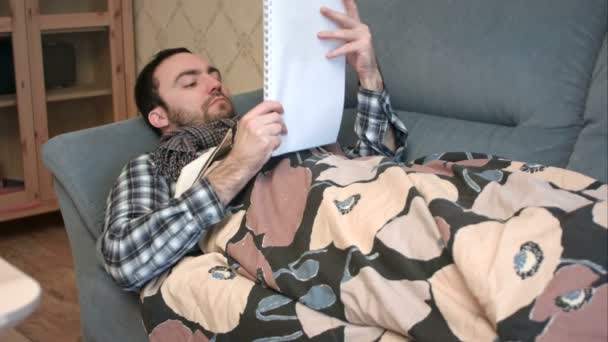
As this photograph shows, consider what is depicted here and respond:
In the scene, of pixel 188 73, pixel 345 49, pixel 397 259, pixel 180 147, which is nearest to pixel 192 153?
pixel 180 147

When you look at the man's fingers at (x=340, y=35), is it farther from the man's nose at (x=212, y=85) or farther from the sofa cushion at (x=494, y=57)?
the man's nose at (x=212, y=85)

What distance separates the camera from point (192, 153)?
156 cm

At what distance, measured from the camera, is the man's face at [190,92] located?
1.73 metres

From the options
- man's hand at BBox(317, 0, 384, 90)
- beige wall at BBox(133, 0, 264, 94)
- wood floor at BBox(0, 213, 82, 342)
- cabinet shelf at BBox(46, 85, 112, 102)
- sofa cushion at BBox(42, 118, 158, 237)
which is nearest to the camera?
man's hand at BBox(317, 0, 384, 90)

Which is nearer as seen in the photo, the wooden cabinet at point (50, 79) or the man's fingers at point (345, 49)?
the man's fingers at point (345, 49)

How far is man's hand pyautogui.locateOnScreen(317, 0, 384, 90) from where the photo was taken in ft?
4.55

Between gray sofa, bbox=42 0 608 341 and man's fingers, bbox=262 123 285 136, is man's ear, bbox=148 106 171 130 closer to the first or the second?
gray sofa, bbox=42 0 608 341

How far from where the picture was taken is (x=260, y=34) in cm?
242

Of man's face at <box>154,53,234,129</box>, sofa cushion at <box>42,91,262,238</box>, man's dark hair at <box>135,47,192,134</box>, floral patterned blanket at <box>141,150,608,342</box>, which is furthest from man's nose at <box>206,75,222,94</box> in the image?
floral patterned blanket at <box>141,150,608,342</box>

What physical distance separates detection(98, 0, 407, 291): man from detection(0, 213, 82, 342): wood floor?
1.62ft

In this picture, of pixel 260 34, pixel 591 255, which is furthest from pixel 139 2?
pixel 591 255

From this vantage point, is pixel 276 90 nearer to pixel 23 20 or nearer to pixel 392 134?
pixel 392 134

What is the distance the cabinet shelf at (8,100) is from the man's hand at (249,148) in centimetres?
149

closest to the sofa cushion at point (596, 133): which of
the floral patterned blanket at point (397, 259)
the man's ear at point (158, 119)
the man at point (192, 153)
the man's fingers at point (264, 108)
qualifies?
the floral patterned blanket at point (397, 259)
